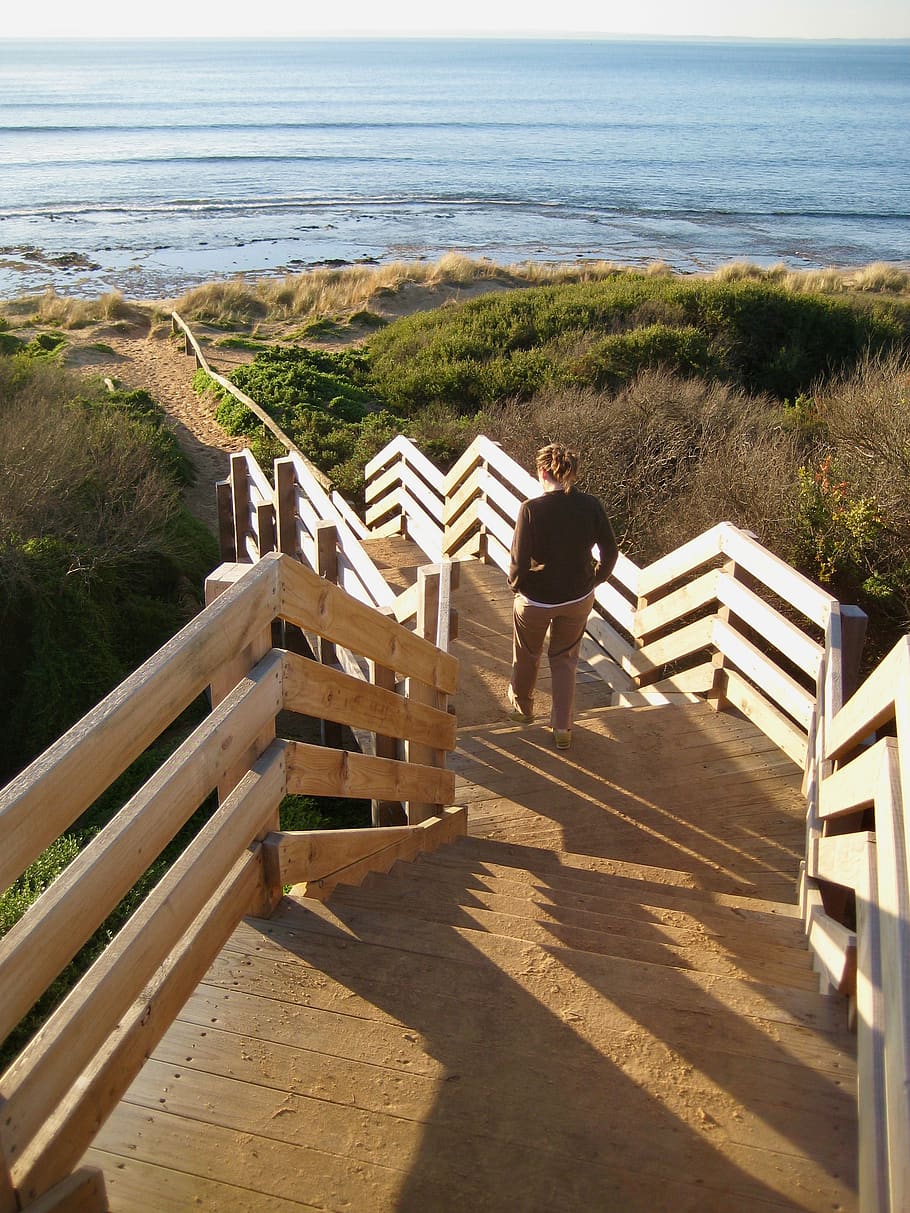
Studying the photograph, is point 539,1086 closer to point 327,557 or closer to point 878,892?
point 878,892

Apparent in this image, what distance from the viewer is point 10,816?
158cm

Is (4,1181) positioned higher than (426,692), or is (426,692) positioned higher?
(4,1181)

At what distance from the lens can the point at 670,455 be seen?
12.1 meters

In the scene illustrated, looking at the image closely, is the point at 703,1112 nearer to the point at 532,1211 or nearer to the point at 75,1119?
the point at 532,1211

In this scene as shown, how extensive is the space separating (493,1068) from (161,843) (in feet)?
3.23

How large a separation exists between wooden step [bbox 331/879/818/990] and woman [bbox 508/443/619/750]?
2200 millimetres

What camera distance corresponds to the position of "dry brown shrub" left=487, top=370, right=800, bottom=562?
9.95m

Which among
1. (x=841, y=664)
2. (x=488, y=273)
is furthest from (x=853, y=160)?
(x=841, y=664)

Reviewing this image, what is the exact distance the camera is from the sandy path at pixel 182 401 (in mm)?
15344

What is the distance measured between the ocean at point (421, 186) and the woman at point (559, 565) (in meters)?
34.6

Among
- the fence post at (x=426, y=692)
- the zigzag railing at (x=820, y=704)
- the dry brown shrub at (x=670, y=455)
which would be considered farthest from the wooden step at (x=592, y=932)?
the dry brown shrub at (x=670, y=455)

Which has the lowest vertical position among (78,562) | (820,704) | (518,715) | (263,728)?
(78,562)

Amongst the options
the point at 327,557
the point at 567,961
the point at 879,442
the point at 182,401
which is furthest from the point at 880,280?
the point at 567,961

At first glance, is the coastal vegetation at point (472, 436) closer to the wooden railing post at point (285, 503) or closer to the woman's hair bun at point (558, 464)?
the wooden railing post at point (285, 503)
